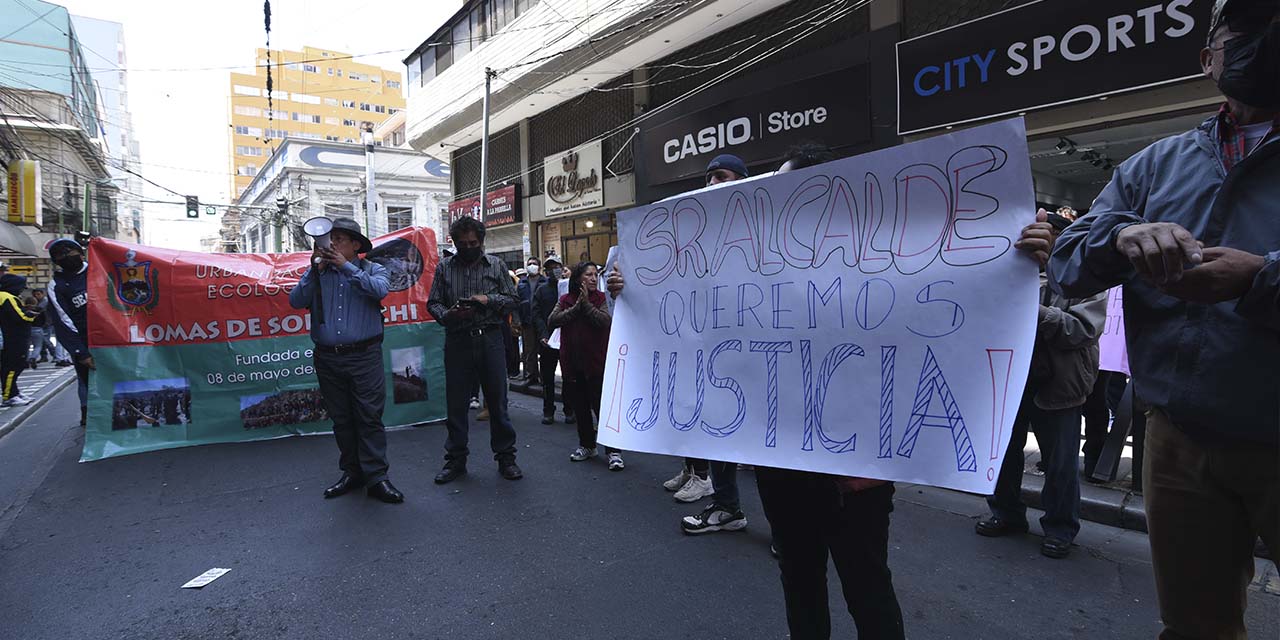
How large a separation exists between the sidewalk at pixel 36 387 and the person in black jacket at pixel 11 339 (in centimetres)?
29

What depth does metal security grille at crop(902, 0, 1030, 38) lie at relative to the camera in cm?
808

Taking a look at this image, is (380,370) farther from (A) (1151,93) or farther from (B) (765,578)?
(A) (1151,93)

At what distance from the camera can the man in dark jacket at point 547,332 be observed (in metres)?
6.93

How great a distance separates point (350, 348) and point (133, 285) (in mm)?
3152

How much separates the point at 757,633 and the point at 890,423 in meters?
1.30

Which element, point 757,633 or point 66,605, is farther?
point 66,605

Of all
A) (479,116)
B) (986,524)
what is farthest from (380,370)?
(479,116)

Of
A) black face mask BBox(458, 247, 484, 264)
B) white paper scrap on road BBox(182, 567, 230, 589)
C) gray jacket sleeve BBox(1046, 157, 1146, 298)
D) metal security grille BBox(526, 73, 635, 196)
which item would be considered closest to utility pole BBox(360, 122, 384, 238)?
metal security grille BBox(526, 73, 635, 196)

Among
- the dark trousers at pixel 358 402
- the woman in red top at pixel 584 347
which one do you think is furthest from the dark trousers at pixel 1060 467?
the dark trousers at pixel 358 402

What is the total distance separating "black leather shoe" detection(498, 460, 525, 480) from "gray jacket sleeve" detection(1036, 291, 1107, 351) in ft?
11.6

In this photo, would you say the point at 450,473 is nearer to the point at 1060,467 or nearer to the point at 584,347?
the point at 584,347

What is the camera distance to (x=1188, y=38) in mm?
6328

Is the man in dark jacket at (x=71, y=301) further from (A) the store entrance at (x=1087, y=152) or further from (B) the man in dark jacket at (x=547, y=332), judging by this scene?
(A) the store entrance at (x=1087, y=152)

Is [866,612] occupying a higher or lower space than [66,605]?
higher
